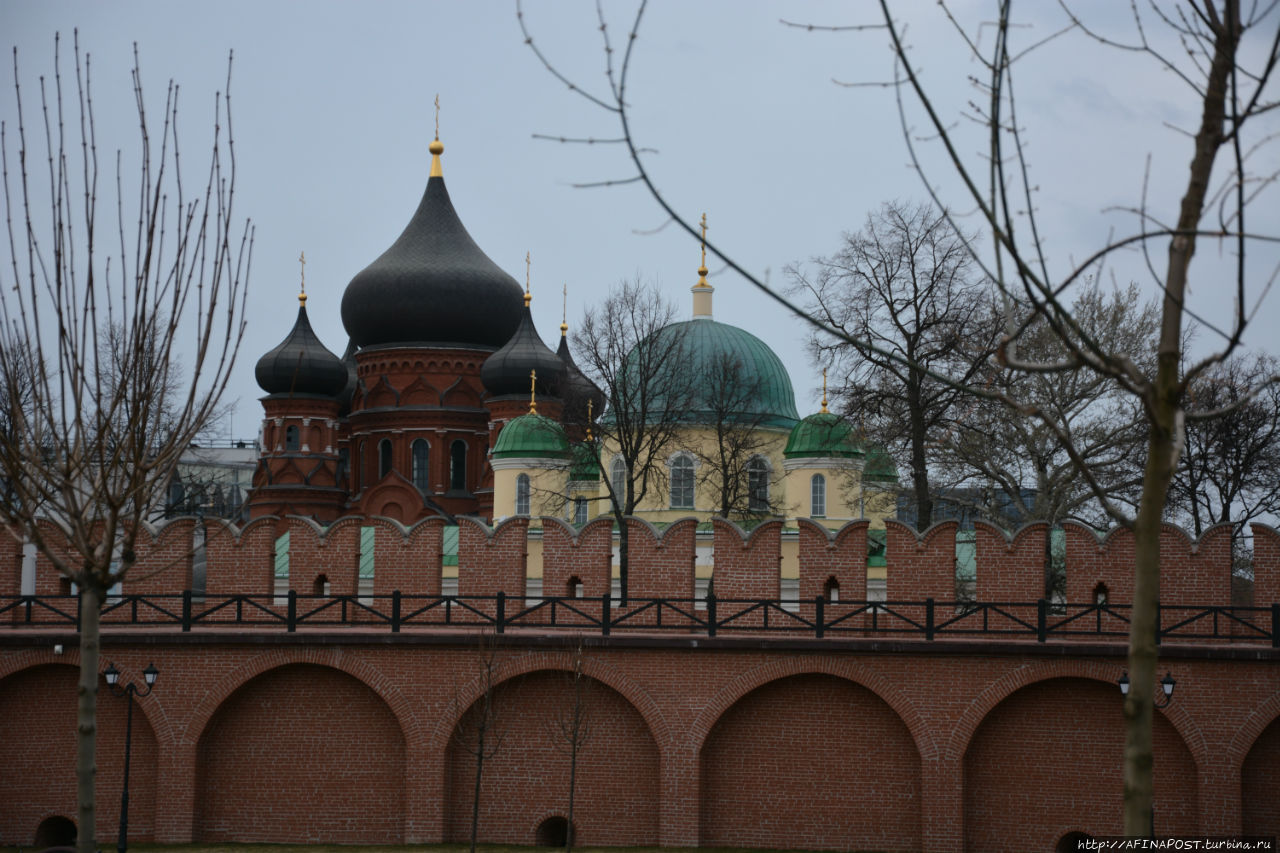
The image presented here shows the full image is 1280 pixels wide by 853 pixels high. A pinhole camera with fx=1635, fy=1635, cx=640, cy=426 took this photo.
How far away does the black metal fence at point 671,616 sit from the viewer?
823 inches

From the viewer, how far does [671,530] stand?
2194 centimetres

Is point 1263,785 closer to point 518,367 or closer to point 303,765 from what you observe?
point 303,765

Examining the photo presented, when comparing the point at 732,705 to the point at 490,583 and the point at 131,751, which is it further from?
the point at 131,751

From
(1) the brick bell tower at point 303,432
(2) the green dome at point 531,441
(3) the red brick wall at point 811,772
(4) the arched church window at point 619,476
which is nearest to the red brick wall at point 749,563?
(3) the red brick wall at point 811,772

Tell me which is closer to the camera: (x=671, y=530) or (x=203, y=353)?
(x=203, y=353)

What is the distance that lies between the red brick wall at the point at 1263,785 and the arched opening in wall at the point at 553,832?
880cm

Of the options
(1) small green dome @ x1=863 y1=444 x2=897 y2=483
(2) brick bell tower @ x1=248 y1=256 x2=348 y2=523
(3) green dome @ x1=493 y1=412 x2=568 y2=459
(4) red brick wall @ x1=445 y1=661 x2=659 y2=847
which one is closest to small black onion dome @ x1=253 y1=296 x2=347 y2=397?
(2) brick bell tower @ x1=248 y1=256 x2=348 y2=523

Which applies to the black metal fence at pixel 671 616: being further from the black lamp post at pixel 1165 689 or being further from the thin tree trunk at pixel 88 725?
the thin tree trunk at pixel 88 725

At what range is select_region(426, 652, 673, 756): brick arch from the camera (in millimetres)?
21359

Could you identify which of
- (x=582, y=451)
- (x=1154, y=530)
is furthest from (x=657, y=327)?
(x=1154, y=530)

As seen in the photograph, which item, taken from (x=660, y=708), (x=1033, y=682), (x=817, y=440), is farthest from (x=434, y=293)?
(x=1033, y=682)

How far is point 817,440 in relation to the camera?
42719 mm

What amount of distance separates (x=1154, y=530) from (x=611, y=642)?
14769 millimetres

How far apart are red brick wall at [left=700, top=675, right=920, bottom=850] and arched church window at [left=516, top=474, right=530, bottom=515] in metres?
23.5
